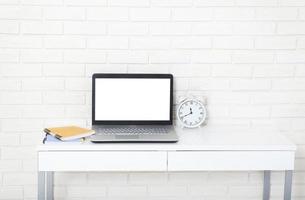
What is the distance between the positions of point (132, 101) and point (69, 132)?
38 centimetres

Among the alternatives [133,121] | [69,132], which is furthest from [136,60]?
[69,132]

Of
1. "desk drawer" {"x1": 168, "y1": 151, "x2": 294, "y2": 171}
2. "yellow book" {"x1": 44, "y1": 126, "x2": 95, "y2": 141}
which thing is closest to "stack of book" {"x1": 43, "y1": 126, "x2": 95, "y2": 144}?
"yellow book" {"x1": 44, "y1": 126, "x2": 95, "y2": 141}

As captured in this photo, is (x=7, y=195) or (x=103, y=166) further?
(x=7, y=195)

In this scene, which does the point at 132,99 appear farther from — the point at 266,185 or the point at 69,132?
the point at 266,185

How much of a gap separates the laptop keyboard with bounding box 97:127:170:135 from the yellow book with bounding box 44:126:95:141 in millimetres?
80

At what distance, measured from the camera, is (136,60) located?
266 cm

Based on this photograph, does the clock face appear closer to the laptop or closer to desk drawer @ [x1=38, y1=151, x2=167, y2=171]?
the laptop

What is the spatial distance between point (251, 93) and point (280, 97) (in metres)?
0.15

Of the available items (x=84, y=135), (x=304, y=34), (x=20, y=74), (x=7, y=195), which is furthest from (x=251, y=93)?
(x=7, y=195)

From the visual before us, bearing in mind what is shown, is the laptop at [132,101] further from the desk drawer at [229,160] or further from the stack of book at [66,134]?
the desk drawer at [229,160]

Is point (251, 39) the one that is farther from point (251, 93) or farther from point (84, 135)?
point (84, 135)

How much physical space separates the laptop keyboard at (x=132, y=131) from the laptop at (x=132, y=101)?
22mm

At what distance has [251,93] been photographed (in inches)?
107

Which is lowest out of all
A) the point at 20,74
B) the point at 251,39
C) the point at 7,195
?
the point at 7,195
